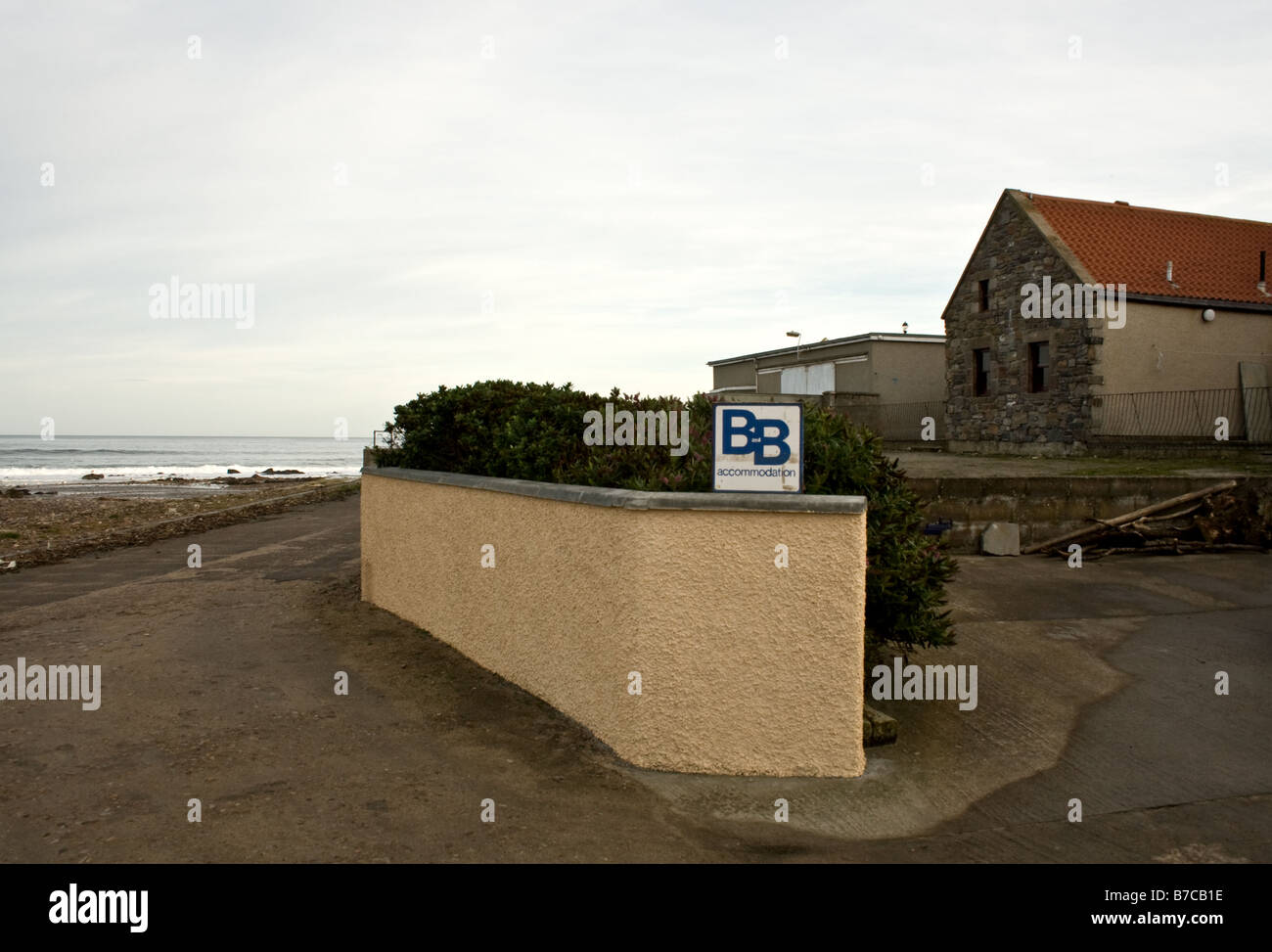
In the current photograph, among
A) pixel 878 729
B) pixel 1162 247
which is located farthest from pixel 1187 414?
pixel 878 729

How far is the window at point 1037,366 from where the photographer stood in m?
25.9

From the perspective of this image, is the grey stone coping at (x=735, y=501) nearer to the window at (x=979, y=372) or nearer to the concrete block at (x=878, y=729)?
the concrete block at (x=878, y=729)

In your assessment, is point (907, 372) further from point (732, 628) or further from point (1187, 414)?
point (732, 628)

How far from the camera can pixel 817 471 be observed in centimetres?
622

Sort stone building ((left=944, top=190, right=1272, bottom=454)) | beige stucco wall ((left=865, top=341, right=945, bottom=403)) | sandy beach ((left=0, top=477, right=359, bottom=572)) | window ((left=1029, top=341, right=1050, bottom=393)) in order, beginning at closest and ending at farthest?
sandy beach ((left=0, top=477, right=359, bottom=572)) → stone building ((left=944, top=190, right=1272, bottom=454)) → window ((left=1029, top=341, right=1050, bottom=393)) → beige stucco wall ((left=865, top=341, right=945, bottom=403))

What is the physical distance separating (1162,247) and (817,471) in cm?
2606

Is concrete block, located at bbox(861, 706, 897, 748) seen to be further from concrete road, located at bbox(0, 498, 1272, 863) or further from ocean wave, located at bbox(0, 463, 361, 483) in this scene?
ocean wave, located at bbox(0, 463, 361, 483)

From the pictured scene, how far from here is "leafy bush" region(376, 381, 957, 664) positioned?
6070 mm

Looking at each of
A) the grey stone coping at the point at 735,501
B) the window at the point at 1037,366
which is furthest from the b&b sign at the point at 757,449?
the window at the point at 1037,366

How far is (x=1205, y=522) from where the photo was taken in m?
12.9

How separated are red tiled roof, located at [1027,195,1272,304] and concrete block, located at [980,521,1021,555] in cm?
1510

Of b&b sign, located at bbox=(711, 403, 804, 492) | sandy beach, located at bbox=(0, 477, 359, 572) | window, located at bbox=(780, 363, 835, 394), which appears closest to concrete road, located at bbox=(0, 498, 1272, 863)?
b&b sign, located at bbox=(711, 403, 804, 492)
